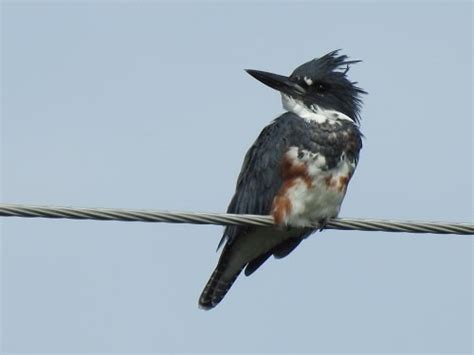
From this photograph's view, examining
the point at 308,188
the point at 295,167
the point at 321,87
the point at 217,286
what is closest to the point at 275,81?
the point at 321,87

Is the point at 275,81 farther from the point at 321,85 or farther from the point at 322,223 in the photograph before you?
the point at 322,223

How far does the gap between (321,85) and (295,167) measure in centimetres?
75

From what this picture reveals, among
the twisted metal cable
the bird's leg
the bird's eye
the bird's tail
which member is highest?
the bird's eye

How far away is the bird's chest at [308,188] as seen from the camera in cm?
568

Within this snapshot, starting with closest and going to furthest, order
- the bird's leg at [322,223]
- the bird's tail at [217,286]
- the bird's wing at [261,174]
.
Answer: the bird's leg at [322,223] → the bird's wing at [261,174] → the bird's tail at [217,286]

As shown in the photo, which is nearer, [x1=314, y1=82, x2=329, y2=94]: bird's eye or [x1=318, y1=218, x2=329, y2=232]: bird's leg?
[x1=318, y1=218, x2=329, y2=232]: bird's leg

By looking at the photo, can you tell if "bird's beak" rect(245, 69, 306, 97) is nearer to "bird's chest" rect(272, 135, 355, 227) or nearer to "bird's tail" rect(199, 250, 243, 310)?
"bird's chest" rect(272, 135, 355, 227)

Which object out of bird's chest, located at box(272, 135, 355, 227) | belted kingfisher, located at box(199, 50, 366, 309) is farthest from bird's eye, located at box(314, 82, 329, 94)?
bird's chest, located at box(272, 135, 355, 227)

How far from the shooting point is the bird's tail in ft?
20.4

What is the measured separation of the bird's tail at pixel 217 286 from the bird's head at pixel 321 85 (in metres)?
0.96

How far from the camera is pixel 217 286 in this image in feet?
20.5

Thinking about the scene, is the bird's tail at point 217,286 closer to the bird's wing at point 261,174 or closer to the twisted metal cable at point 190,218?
the bird's wing at point 261,174

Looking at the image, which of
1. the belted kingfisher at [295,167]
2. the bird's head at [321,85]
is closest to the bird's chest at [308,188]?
the belted kingfisher at [295,167]

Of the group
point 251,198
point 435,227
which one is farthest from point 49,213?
point 251,198
